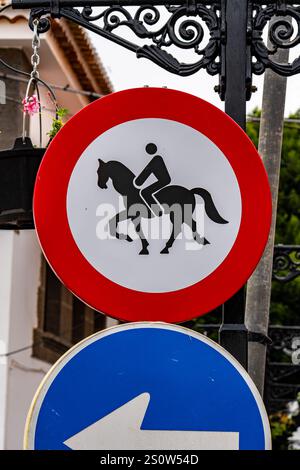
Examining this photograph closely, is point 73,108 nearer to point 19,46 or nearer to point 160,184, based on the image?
point 19,46

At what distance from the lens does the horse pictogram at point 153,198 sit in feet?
10.6

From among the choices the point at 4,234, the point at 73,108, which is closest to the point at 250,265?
the point at 4,234

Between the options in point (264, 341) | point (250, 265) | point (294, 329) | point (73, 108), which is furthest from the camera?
point (73, 108)

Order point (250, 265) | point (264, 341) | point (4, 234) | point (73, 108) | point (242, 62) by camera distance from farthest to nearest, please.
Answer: point (73, 108) < point (4, 234) < point (264, 341) < point (242, 62) < point (250, 265)

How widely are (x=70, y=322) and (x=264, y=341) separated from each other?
1113 centimetres

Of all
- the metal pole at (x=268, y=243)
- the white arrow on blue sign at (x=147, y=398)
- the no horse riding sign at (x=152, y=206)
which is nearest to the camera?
the white arrow on blue sign at (x=147, y=398)

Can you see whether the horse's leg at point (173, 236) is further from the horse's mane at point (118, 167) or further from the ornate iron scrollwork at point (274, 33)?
the ornate iron scrollwork at point (274, 33)

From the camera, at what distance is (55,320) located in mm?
15633

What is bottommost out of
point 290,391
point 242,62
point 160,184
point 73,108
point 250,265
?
point 290,391

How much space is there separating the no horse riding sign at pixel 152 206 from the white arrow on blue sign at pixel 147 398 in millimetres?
350

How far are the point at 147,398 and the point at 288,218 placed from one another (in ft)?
60.5

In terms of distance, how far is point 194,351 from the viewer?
2.81 meters

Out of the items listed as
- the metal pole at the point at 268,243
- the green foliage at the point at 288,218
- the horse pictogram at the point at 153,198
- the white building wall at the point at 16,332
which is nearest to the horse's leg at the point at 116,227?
the horse pictogram at the point at 153,198

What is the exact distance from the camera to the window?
14.7 meters
